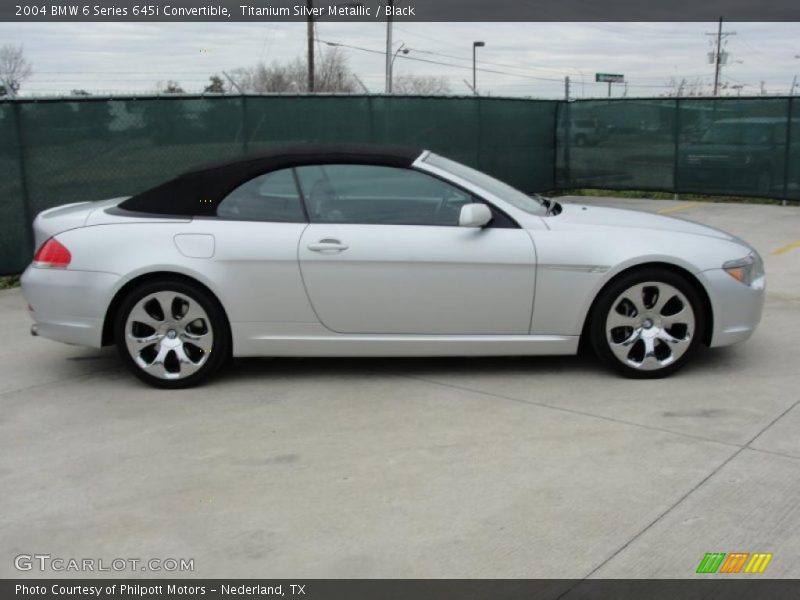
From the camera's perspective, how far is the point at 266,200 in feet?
18.4

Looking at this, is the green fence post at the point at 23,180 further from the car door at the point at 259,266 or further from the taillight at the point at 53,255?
the car door at the point at 259,266

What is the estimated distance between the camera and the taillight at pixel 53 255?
553cm

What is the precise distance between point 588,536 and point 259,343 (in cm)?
265

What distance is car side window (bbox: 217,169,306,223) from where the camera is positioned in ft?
18.3

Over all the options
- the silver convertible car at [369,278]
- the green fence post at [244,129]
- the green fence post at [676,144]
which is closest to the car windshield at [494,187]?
the silver convertible car at [369,278]

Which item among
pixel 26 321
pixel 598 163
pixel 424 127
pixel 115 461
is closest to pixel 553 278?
pixel 115 461

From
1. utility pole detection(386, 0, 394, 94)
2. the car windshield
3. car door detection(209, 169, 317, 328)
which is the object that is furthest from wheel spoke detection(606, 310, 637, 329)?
utility pole detection(386, 0, 394, 94)

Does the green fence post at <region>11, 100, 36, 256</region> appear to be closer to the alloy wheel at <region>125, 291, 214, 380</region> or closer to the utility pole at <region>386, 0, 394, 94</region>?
the alloy wheel at <region>125, 291, 214, 380</region>

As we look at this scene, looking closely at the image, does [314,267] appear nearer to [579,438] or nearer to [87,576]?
[579,438]

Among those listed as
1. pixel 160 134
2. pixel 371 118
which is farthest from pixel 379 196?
pixel 371 118

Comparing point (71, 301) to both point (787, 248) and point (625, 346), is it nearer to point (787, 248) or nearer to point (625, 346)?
point (625, 346)

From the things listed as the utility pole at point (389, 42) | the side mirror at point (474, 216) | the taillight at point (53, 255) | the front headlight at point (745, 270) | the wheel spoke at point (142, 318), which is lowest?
the wheel spoke at point (142, 318)

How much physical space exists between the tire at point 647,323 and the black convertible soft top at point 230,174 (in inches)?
61.1

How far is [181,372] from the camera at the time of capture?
18.1ft
